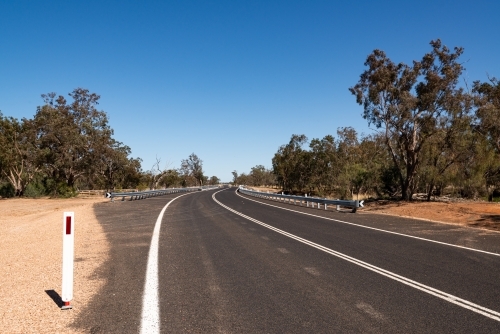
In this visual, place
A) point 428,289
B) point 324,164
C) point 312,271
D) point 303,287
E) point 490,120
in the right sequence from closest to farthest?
point 428,289
point 303,287
point 312,271
point 490,120
point 324,164

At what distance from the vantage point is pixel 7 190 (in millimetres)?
52156

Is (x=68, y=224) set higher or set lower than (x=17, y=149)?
lower

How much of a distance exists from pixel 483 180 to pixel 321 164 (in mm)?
27733

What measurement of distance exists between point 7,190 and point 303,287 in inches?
2161

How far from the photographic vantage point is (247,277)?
7367 mm

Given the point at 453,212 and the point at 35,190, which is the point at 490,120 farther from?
the point at 35,190

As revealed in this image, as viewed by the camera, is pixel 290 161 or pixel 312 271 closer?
pixel 312 271

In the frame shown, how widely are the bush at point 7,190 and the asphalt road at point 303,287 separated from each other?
153 ft

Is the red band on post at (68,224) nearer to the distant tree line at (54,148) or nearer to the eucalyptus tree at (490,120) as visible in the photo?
the eucalyptus tree at (490,120)

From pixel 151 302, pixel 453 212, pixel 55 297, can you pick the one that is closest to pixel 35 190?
pixel 453 212

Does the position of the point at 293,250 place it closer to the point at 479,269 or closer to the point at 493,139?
the point at 479,269

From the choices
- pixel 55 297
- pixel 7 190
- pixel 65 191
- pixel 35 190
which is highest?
pixel 7 190

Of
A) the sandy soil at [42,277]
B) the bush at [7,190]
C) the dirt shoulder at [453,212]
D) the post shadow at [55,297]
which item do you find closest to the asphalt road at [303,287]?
the sandy soil at [42,277]

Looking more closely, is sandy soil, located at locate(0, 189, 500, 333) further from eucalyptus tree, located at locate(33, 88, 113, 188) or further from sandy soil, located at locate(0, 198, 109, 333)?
eucalyptus tree, located at locate(33, 88, 113, 188)
